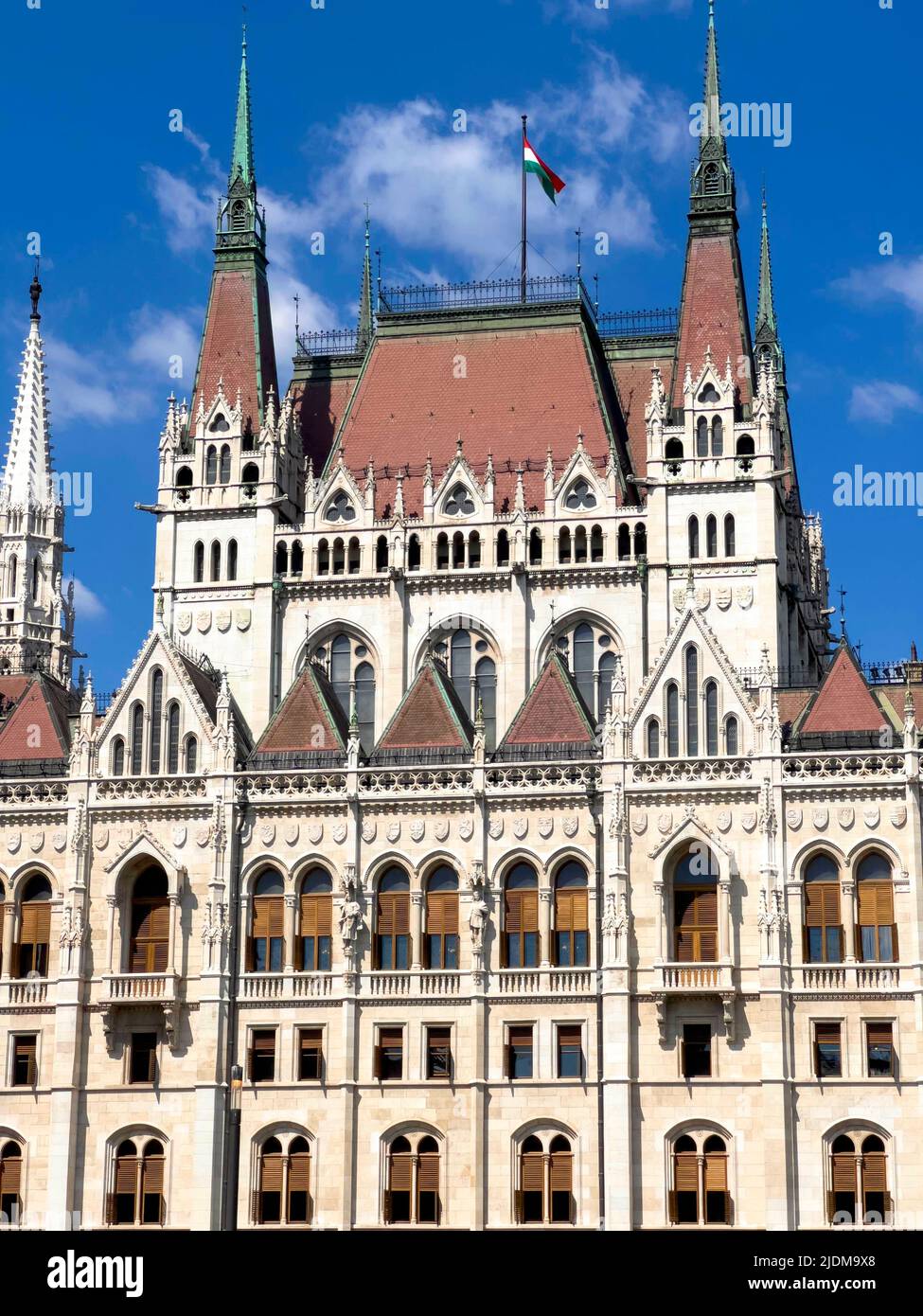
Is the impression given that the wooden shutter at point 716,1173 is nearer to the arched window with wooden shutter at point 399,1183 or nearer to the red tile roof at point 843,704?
the arched window with wooden shutter at point 399,1183

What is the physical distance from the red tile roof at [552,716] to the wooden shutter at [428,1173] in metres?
13.6

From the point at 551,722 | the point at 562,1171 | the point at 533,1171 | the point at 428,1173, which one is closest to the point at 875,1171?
the point at 562,1171

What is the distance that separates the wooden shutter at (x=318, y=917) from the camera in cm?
7294

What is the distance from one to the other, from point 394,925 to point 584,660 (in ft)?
44.3

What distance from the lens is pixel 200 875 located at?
242 feet

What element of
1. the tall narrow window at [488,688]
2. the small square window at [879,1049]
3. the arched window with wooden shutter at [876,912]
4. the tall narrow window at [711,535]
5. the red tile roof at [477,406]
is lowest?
the small square window at [879,1049]

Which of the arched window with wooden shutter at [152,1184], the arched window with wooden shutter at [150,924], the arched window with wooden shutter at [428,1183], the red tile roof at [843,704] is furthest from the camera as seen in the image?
the arched window with wooden shutter at [150,924]

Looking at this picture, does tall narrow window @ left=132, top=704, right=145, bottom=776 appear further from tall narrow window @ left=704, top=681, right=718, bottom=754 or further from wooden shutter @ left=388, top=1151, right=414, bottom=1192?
tall narrow window @ left=704, top=681, right=718, bottom=754

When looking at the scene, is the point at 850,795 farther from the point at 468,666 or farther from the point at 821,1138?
the point at 468,666

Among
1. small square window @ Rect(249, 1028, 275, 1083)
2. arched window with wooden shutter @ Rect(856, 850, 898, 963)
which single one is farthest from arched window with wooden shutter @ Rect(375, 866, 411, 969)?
arched window with wooden shutter @ Rect(856, 850, 898, 963)

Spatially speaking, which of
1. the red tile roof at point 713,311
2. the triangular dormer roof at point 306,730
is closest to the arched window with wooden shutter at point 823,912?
the triangular dormer roof at point 306,730
